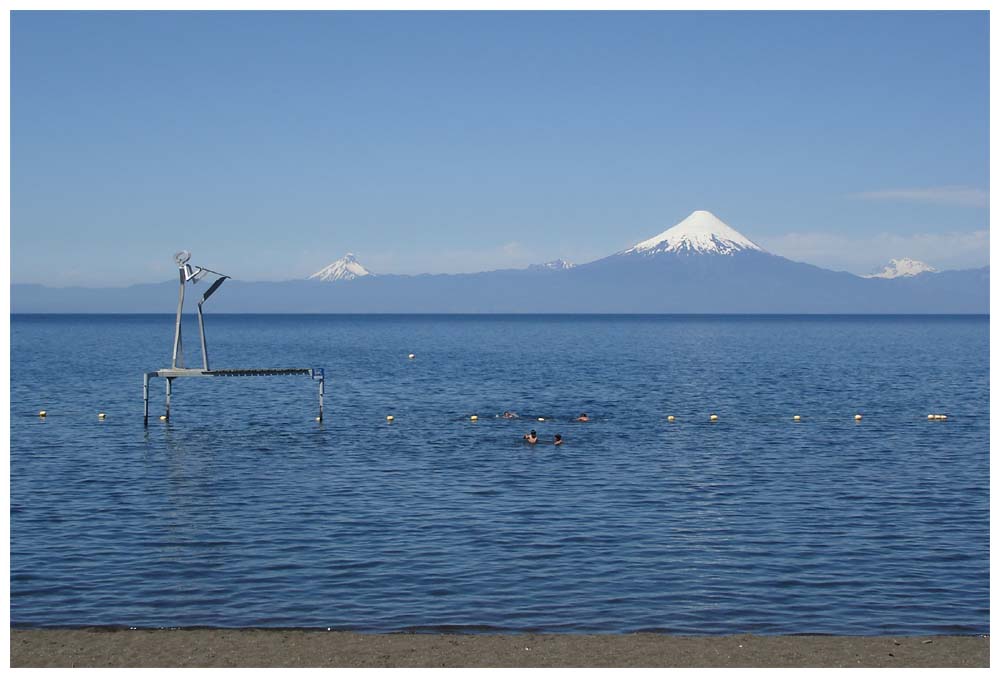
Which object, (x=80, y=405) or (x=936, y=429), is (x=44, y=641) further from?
(x=80, y=405)

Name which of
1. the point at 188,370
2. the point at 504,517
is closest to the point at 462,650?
the point at 504,517

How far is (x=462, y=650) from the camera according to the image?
859 inches

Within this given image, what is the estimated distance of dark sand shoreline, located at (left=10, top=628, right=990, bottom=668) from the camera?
20656 millimetres

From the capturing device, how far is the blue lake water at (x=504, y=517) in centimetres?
2684

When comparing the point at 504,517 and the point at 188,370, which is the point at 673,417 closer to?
the point at 188,370

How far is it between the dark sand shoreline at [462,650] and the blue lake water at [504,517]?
2345 mm

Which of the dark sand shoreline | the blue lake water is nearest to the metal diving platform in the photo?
the blue lake water

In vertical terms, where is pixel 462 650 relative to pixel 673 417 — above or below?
above

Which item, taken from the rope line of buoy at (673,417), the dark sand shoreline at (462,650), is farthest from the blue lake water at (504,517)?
the dark sand shoreline at (462,650)

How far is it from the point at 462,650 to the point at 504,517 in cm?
1577

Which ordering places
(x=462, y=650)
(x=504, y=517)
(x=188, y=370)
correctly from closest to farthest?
(x=462, y=650) < (x=504, y=517) < (x=188, y=370)

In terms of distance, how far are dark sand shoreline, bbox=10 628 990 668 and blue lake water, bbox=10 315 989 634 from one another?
234 cm

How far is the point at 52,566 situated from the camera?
99.3 ft

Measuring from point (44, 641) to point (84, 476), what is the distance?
24.9 m
